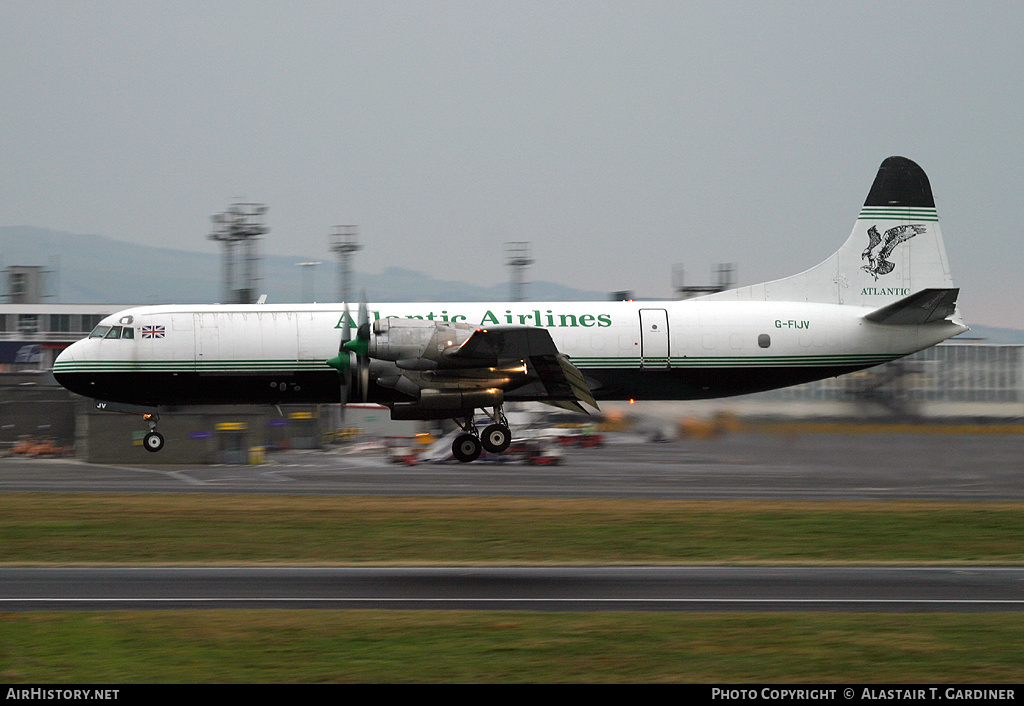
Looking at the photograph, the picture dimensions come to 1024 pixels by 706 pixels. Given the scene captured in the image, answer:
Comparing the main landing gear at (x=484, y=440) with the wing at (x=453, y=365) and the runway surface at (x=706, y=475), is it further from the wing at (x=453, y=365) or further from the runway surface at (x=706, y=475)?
the runway surface at (x=706, y=475)

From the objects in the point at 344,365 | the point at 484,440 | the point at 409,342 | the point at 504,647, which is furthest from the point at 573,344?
the point at 504,647

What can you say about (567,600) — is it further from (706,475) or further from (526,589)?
(706,475)

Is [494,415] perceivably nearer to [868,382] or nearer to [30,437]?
[868,382]

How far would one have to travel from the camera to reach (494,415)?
84.6 feet

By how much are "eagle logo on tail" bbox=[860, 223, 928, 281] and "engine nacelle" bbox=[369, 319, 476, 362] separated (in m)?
14.3

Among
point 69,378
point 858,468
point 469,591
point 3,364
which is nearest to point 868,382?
point 858,468

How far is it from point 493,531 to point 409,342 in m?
5.13

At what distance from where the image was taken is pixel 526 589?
17.7 meters

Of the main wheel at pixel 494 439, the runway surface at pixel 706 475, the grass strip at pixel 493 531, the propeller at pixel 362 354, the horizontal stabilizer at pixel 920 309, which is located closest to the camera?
the grass strip at pixel 493 531

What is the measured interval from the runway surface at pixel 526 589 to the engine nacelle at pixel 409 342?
19.1 ft

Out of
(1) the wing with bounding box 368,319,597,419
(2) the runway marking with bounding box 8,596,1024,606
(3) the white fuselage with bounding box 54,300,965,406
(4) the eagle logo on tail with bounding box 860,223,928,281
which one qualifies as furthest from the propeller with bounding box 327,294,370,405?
(4) the eagle logo on tail with bounding box 860,223,928,281

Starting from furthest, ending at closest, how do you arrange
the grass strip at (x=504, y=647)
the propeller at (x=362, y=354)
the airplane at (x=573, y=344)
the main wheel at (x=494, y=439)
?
the airplane at (x=573, y=344)
the main wheel at (x=494, y=439)
the propeller at (x=362, y=354)
the grass strip at (x=504, y=647)

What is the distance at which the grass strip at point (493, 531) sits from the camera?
21703mm

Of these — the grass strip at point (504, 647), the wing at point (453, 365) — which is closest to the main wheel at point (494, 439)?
the wing at point (453, 365)
